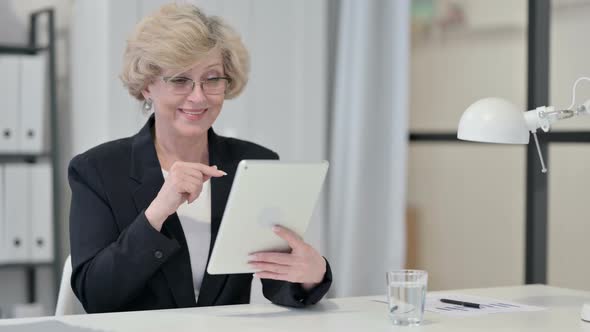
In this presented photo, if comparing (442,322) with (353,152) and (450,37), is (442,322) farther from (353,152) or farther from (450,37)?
(450,37)

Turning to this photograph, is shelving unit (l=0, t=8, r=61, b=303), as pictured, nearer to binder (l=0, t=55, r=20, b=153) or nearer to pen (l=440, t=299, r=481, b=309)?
binder (l=0, t=55, r=20, b=153)

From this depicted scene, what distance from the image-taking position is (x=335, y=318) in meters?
1.83

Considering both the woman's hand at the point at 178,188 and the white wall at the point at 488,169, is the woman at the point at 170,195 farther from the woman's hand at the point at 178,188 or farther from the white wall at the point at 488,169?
the white wall at the point at 488,169

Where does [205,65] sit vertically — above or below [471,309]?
above

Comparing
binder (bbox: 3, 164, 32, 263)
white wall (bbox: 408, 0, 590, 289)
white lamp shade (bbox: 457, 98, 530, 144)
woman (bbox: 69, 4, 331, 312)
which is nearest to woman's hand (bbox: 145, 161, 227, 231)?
woman (bbox: 69, 4, 331, 312)

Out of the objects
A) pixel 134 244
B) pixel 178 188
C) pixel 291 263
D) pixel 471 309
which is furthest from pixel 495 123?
pixel 134 244

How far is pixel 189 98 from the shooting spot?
2148 mm

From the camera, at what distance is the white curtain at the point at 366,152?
416 cm

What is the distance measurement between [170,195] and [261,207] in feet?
0.81

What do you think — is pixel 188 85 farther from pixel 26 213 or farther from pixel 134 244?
pixel 26 213

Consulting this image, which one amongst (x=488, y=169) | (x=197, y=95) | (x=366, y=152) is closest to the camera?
(x=197, y=95)

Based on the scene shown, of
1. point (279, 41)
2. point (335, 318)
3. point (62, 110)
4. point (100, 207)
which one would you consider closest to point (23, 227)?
point (62, 110)

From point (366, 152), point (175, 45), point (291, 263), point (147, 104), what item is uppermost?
point (175, 45)

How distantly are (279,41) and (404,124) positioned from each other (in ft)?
2.28
